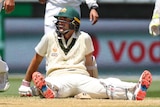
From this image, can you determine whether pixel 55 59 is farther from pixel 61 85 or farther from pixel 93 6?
pixel 93 6

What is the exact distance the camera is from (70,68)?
884cm

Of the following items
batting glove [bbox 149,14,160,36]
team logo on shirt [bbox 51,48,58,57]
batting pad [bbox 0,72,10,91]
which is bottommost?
batting pad [bbox 0,72,10,91]

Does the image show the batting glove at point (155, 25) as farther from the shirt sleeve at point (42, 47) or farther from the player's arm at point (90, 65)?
the shirt sleeve at point (42, 47)

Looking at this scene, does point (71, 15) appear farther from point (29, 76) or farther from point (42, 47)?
point (29, 76)

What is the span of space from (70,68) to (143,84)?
0.98 meters

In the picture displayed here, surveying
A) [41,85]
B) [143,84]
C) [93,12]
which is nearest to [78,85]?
[41,85]

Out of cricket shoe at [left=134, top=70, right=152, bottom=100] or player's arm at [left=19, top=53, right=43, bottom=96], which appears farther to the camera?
player's arm at [left=19, top=53, right=43, bottom=96]

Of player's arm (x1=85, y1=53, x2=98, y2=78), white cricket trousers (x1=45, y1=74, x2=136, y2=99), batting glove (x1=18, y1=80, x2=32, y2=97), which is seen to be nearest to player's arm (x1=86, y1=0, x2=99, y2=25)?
→ player's arm (x1=85, y1=53, x2=98, y2=78)

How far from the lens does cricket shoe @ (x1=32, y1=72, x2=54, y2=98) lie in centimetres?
832

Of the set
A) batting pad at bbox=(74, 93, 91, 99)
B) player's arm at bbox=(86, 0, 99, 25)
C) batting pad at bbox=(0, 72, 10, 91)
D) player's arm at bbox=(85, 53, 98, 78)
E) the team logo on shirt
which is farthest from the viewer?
player's arm at bbox=(86, 0, 99, 25)

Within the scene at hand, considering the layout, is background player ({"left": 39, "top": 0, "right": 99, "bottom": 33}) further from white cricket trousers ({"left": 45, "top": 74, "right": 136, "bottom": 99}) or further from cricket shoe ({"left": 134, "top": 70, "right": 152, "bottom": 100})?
cricket shoe ({"left": 134, "top": 70, "right": 152, "bottom": 100})

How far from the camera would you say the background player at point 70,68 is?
27.8ft

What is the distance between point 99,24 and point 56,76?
261 inches

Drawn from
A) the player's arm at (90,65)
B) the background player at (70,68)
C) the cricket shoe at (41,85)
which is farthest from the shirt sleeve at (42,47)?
the cricket shoe at (41,85)
